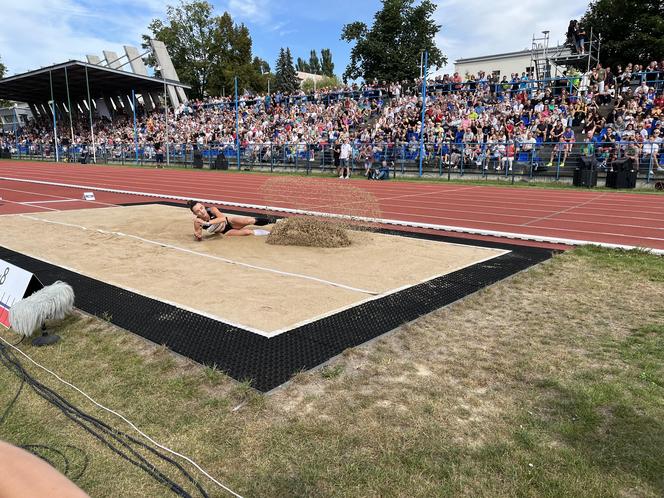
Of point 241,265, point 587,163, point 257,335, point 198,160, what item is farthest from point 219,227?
point 198,160

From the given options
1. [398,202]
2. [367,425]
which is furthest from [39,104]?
[367,425]

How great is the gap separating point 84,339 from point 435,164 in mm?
21027

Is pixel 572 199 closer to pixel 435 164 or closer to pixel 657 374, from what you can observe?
pixel 435 164

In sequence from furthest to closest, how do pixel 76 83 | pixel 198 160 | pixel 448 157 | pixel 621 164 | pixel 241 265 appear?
pixel 76 83 → pixel 198 160 → pixel 448 157 → pixel 621 164 → pixel 241 265

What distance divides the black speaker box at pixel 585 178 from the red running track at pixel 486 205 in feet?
4.91

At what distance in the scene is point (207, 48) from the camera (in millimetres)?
72875

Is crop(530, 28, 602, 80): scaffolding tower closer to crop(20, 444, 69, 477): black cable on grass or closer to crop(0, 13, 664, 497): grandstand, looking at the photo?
crop(0, 13, 664, 497): grandstand

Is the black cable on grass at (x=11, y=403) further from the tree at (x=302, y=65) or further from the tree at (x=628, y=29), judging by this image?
the tree at (x=302, y=65)

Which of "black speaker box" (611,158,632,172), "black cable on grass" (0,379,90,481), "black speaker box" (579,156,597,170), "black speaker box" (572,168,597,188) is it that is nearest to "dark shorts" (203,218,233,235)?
"black cable on grass" (0,379,90,481)

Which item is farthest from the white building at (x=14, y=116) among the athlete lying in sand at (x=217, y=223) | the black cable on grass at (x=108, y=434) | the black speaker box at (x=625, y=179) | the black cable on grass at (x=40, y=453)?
the black cable on grass at (x=40, y=453)

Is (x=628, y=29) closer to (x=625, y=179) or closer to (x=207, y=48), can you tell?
(x=625, y=179)

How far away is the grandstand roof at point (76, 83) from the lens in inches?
1701

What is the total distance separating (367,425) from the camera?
9.64 ft

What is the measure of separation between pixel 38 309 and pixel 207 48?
76894 mm
